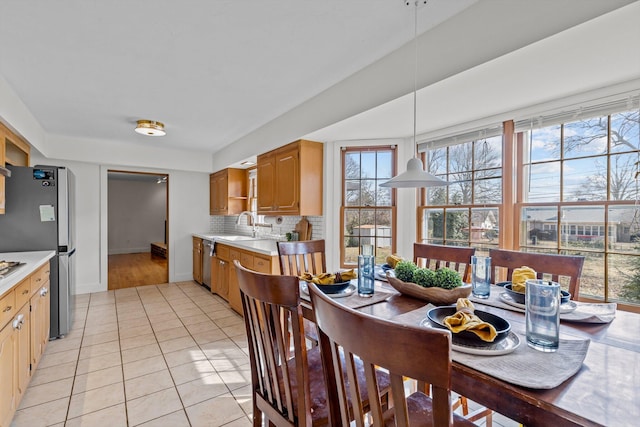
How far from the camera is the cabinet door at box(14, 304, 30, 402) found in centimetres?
190

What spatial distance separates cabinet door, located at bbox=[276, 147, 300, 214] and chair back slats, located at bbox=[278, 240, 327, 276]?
905 millimetres

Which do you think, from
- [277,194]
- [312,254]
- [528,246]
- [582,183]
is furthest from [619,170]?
[277,194]

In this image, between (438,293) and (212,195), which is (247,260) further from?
(212,195)

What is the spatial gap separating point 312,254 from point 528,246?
5.54 feet

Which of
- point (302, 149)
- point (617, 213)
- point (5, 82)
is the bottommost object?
point (617, 213)

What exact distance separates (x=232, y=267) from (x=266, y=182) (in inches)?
47.5

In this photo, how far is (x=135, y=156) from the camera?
4.93 meters

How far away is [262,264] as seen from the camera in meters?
3.21

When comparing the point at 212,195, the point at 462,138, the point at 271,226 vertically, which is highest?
the point at 462,138

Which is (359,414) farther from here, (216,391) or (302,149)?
(302,149)

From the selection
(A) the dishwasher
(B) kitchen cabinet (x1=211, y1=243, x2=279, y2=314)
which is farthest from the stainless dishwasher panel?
(B) kitchen cabinet (x1=211, y1=243, x2=279, y2=314)

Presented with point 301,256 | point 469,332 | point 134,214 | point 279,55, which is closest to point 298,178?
point 301,256

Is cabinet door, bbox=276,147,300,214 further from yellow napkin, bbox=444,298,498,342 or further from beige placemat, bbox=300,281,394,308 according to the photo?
yellow napkin, bbox=444,298,498,342

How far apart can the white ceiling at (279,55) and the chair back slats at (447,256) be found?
3.52 ft
